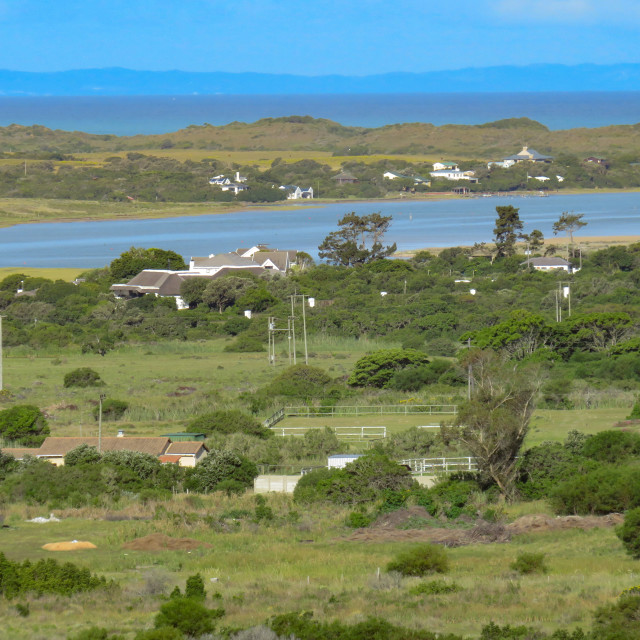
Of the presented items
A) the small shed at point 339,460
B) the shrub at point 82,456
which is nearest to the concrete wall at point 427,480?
the small shed at point 339,460

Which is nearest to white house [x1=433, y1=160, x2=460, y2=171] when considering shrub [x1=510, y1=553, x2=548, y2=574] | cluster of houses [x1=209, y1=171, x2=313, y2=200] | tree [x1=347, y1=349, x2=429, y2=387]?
cluster of houses [x1=209, y1=171, x2=313, y2=200]

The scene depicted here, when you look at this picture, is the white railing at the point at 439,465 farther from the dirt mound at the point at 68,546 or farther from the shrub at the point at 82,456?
the dirt mound at the point at 68,546

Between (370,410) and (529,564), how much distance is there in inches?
635

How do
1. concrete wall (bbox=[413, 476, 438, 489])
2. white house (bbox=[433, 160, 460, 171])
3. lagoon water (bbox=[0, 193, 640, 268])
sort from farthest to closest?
white house (bbox=[433, 160, 460, 171]) → lagoon water (bbox=[0, 193, 640, 268]) → concrete wall (bbox=[413, 476, 438, 489])

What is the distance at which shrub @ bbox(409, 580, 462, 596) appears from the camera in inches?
570

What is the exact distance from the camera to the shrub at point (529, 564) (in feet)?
51.9

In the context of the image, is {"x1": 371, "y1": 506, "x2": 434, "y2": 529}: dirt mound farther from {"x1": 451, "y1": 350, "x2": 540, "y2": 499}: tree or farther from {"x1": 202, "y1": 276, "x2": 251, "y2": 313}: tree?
{"x1": 202, "y1": 276, "x2": 251, "y2": 313}: tree

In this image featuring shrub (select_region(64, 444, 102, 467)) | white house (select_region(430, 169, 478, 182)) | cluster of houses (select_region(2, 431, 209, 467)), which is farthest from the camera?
white house (select_region(430, 169, 478, 182))

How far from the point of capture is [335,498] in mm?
21844

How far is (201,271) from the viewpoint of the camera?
59062mm

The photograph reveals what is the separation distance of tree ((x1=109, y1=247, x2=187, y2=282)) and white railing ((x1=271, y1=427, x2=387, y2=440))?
1260 inches

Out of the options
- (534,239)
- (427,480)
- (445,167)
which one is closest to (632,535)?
(427,480)

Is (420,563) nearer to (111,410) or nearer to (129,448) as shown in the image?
(129,448)

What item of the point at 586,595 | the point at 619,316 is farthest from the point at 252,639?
the point at 619,316
